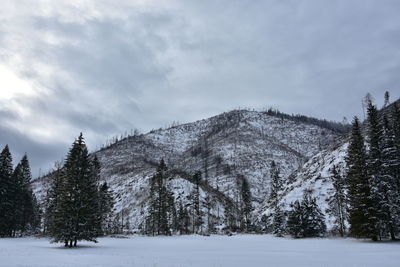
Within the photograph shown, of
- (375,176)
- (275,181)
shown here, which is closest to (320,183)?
(275,181)

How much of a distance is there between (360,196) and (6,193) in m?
61.6

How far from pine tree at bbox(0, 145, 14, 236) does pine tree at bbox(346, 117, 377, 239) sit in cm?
6018

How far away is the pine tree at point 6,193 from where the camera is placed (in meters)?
55.8

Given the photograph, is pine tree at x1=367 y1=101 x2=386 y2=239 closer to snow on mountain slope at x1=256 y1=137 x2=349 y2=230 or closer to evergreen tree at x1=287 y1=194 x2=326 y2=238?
evergreen tree at x1=287 y1=194 x2=326 y2=238

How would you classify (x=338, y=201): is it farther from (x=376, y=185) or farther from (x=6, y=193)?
(x=6, y=193)

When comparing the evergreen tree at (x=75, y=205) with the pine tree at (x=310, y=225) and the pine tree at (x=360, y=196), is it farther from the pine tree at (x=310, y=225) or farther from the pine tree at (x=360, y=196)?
the pine tree at (x=310, y=225)

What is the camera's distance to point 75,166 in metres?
37.3

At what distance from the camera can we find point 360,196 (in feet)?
124

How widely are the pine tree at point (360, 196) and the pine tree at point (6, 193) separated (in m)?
60.2

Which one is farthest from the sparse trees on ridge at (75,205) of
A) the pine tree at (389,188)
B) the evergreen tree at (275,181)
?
the evergreen tree at (275,181)

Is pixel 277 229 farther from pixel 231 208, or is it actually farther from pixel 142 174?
pixel 142 174

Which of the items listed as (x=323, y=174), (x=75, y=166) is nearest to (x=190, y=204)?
(x=323, y=174)

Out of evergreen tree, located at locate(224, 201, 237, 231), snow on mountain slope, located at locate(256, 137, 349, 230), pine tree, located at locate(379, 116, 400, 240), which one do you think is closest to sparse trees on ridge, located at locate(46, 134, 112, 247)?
pine tree, located at locate(379, 116, 400, 240)

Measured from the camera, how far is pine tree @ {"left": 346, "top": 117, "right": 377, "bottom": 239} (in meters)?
36.4
